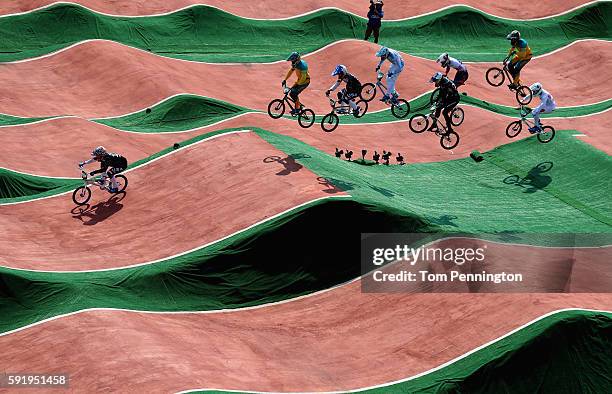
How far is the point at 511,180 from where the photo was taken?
119 feet

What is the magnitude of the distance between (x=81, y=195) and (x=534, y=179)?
1736cm

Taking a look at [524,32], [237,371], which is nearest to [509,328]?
[237,371]

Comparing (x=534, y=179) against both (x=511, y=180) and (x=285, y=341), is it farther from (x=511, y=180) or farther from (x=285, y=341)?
(x=285, y=341)

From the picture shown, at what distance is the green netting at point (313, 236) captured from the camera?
26.0 metres

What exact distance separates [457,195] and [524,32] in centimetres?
2441

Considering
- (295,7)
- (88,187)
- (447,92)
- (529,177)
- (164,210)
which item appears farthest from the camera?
(295,7)

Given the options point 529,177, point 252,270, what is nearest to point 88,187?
point 252,270

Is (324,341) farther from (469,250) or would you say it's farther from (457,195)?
(457,195)

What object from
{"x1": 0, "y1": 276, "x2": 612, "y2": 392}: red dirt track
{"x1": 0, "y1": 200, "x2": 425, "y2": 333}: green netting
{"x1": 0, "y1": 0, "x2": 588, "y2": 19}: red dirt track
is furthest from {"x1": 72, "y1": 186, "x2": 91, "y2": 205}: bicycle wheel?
{"x1": 0, "y1": 0, "x2": 588, "y2": 19}: red dirt track

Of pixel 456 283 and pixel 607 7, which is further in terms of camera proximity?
pixel 607 7

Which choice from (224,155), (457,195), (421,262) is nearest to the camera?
(421,262)

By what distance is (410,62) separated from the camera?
46.8 metres

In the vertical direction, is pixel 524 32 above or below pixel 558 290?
above

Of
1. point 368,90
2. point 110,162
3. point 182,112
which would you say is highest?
point 182,112
